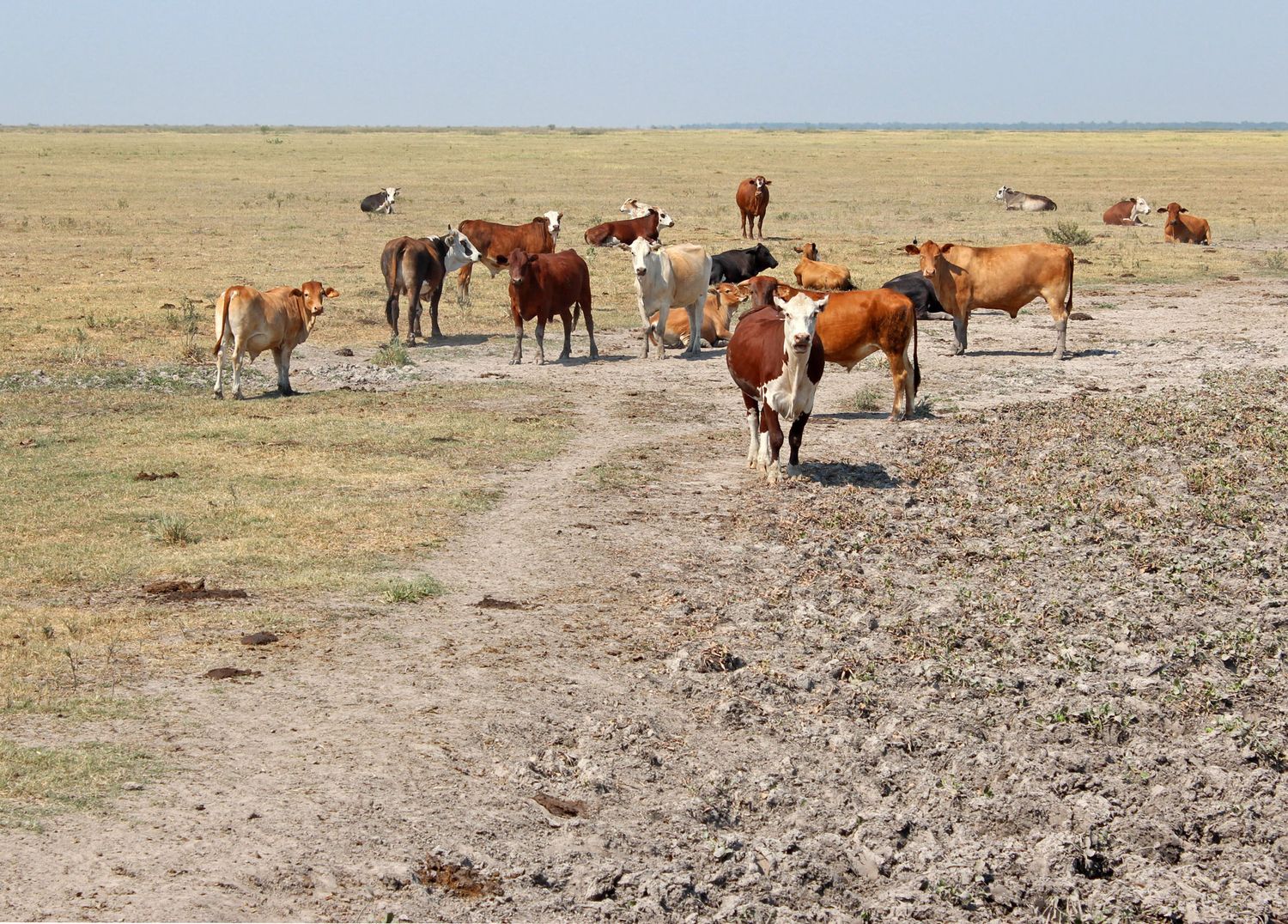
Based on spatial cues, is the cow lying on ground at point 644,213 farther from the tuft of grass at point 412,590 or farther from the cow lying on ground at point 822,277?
the tuft of grass at point 412,590

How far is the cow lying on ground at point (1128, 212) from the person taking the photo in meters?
34.7

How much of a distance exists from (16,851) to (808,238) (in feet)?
84.4

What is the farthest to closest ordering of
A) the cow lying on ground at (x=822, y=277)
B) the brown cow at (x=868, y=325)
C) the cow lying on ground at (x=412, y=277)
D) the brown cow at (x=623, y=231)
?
the brown cow at (x=623, y=231) < the cow lying on ground at (x=822, y=277) < the cow lying on ground at (x=412, y=277) < the brown cow at (x=868, y=325)

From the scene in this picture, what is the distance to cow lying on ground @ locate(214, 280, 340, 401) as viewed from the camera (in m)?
14.0

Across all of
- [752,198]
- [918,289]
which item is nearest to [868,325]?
[918,289]

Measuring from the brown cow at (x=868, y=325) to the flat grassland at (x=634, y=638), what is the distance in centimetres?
65

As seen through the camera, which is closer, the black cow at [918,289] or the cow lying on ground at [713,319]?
the cow lying on ground at [713,319]

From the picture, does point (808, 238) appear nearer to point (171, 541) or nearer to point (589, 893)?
point (171, 541)

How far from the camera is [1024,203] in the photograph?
3897cm

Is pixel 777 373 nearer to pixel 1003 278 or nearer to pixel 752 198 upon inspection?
pixel 1003 278

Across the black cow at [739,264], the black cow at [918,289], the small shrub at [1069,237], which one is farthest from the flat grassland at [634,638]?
the small shrub at [1069,237]

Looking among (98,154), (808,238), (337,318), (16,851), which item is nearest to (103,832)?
(16,851)

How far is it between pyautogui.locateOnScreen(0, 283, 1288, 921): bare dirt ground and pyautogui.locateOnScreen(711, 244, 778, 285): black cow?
927 centimetres

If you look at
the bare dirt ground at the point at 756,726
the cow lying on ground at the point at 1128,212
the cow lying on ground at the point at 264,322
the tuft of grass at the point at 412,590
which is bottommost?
the bare dirt ground at the point at 756,726
